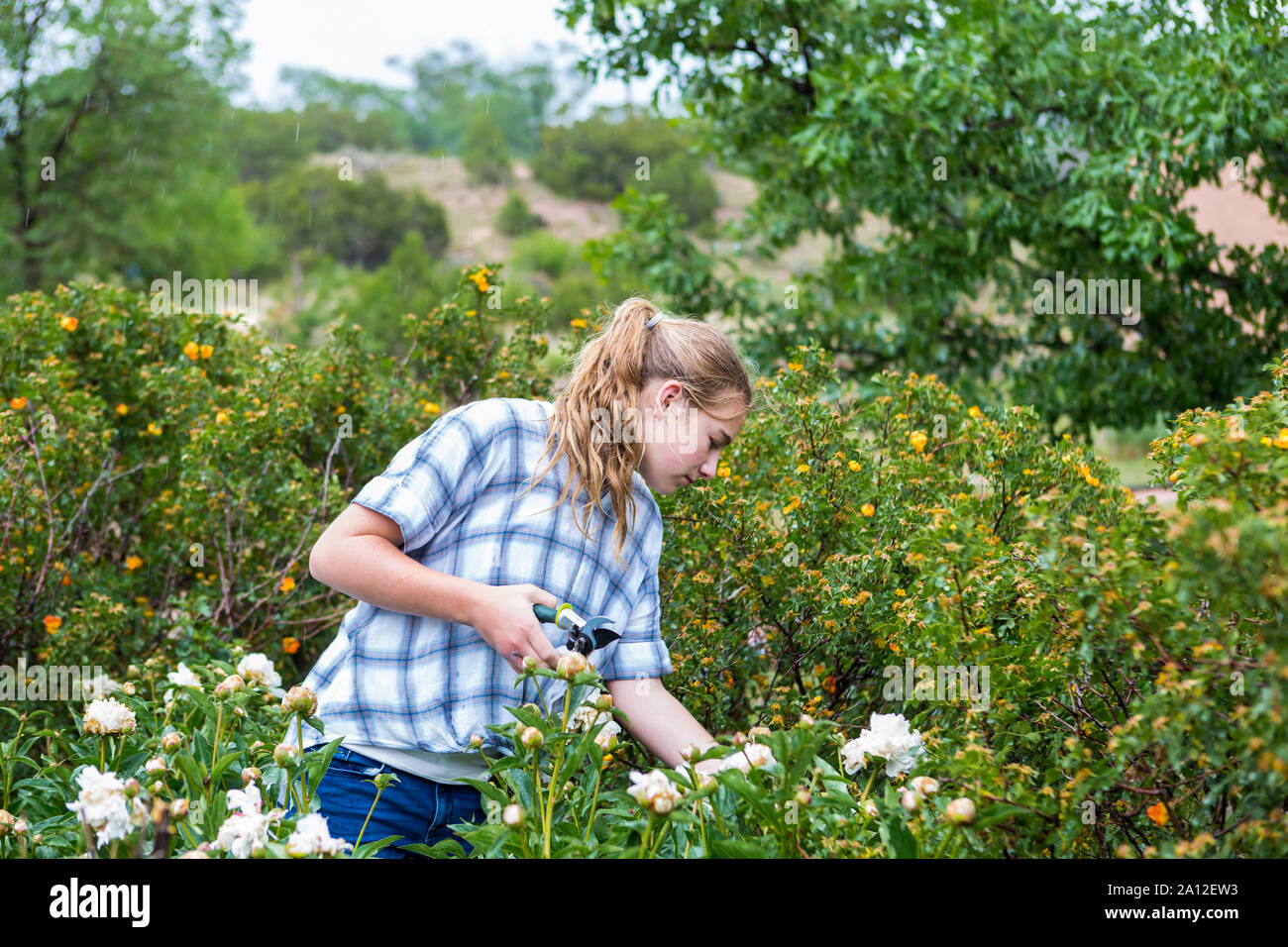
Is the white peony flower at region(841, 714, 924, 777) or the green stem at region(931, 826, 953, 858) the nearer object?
the green stem at region(931, 826, 953, 858)

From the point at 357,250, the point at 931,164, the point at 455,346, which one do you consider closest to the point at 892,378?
the point at 455,346

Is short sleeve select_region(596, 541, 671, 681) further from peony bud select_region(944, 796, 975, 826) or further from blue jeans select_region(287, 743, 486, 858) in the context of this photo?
peony bud select_region(944, 796, 975, 826)

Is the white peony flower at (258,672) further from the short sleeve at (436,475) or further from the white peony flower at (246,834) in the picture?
the white peony flower at (246,834)

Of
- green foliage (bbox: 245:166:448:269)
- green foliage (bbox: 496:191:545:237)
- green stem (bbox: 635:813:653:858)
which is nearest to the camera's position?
green stem (bbox: 635:813:653:858)

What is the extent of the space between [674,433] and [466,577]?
1.63 feet

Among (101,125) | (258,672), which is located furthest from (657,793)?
(101,125)

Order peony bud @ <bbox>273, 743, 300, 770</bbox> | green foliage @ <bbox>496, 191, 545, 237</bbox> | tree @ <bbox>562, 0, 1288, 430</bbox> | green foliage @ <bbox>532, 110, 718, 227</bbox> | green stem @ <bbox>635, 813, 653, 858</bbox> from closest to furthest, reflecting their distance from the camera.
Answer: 1. green stem @ <bbox>635, 813, 653, 858</bbox>
2. peony bud @ <bbox>273, 743, 300, 770</bbox>
3. tree @ <bbox>562, 0, 1288, 430</bbox>
4. green foliage @ <bbox>532, 110, 718, 227</bbox>
5. green foliage @ <bbox>496, 191, 545, 237</bbox>

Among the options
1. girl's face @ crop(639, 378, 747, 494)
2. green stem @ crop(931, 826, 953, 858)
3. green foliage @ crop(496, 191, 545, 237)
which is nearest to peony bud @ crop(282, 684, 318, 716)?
girl's face @ crop(639, 378, 747, 494)

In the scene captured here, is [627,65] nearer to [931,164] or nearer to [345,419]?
[931,164]

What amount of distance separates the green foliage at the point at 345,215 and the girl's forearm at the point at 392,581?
39.9 metres

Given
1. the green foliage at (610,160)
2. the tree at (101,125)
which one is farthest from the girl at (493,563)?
the green foliage at (610,160)

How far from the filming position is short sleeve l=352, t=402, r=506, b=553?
1.79 m

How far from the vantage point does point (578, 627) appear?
1737 millimetres

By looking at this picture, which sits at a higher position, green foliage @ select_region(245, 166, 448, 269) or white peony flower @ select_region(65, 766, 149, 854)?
green foliage @ select_region(245, 166, 448, 269)
